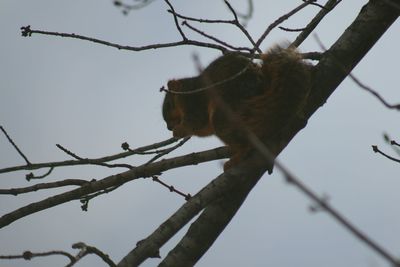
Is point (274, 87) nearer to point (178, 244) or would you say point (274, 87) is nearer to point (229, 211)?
point (229, 211)

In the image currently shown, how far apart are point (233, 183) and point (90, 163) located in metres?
1.17

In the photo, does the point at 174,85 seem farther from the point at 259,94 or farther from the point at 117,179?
the point at 117,179

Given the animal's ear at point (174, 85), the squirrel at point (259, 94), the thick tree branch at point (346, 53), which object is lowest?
the thick tree branch at point (346, 53)

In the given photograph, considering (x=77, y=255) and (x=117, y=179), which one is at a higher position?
(x=117, y=179)

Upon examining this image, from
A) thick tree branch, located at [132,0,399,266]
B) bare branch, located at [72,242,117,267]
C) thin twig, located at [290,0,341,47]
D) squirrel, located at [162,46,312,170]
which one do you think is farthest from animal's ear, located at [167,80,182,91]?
bare branch, located at [72,242,117,267]

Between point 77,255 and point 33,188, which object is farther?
point 33,188

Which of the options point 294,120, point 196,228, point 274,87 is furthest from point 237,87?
point 196,228

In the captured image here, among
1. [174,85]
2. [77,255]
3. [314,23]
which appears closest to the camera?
[77,255]

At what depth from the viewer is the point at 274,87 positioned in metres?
3.92

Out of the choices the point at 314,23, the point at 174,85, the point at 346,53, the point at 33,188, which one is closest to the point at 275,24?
the point at 346,53

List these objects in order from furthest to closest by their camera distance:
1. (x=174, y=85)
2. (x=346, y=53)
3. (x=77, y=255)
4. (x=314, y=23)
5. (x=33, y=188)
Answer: (x=174, y=85) < (x=314, y=23) < (x=346, y=53) < (x=33, y=188) < (x=77, y=255)

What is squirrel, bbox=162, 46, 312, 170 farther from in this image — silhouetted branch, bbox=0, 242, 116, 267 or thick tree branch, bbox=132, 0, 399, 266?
silhouetted branch, bbox=0, 242, 116, 267

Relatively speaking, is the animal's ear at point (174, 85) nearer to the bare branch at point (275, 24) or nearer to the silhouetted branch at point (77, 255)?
the bare branch at point (275, 24)

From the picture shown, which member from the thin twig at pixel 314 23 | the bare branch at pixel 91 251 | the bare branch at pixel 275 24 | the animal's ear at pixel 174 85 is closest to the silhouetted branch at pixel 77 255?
the bare branch at pixel 91 251
